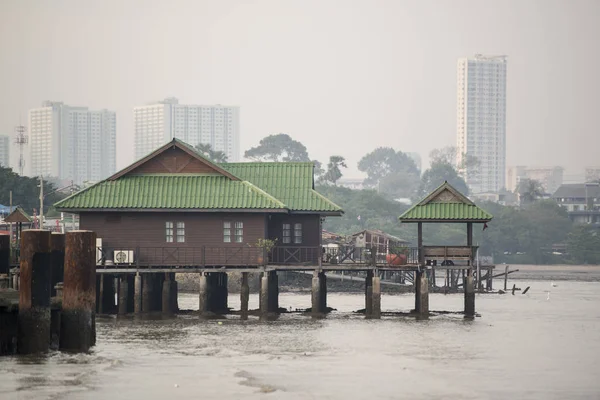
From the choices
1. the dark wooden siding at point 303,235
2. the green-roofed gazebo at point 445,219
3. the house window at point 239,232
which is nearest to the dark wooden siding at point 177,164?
the house window at point 239,232

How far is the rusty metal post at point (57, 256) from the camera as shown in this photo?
4962 cm

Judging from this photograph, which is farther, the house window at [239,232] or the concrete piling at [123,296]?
the house window at [239,232]

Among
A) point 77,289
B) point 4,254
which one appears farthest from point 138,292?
point 77,289

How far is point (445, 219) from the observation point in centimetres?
6391

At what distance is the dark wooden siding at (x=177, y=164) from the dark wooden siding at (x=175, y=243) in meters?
2.47

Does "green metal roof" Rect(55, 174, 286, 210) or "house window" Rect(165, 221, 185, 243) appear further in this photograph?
"house window" Rect(165, 221, 185, 243)

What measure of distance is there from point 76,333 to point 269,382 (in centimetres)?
839

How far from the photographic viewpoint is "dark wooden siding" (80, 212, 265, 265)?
65.4m

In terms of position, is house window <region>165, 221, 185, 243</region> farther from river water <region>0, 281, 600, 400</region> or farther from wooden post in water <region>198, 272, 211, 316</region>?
river water <region>0, 281, 600, 400</region>

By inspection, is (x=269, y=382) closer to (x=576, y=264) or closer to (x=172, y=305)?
(x=172, y=305)

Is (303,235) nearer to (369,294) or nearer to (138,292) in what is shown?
(369,294)

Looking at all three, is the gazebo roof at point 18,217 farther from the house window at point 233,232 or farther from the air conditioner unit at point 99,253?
the house window at point 233,232

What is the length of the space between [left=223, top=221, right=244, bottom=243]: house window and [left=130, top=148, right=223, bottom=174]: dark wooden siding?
3.07 meters

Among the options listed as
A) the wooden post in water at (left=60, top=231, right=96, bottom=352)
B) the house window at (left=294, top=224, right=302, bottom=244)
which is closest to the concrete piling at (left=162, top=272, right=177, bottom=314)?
the house window at (left=294, top=224, right=302, bottom=244)
